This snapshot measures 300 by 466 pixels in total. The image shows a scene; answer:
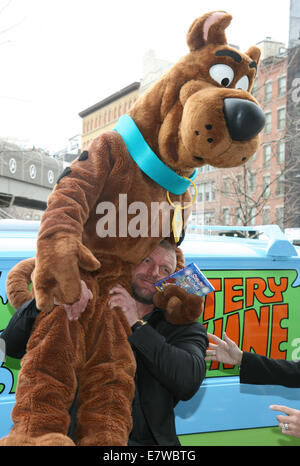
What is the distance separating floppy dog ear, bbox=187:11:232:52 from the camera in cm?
170

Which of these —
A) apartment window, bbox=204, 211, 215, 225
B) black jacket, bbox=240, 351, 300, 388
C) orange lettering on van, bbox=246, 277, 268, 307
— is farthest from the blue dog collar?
apartment window, bbox=204, 211, 215, 225

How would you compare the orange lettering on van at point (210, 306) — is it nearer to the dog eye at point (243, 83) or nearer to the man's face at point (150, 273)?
the man's face at point (150, 273)

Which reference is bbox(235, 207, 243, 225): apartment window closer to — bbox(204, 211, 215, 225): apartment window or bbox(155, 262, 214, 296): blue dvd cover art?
bbox(204, 211, 215, 225): apartment window

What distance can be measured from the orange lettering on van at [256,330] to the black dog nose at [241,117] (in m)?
1.05

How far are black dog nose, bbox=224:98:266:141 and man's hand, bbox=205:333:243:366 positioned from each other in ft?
3.35

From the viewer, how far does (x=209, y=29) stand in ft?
5.58

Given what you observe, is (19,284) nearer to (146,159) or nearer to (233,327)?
(146,159)

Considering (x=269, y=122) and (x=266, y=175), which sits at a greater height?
(x=269, y=122)

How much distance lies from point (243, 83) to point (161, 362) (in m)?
1.08

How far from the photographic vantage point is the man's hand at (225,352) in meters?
2.16

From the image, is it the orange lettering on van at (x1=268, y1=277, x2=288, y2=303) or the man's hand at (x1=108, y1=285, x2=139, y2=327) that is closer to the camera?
the man's hand at (x1=108, y1=285, x2=139, y2=327)

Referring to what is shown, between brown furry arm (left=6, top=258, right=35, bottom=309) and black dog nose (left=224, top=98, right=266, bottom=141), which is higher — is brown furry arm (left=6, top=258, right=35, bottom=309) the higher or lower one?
the lower one

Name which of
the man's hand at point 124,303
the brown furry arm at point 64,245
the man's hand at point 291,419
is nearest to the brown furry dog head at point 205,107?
the brown furry arm at point 64,245

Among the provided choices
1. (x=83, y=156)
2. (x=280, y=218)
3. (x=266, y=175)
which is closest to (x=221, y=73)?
(x=83, y=156)
